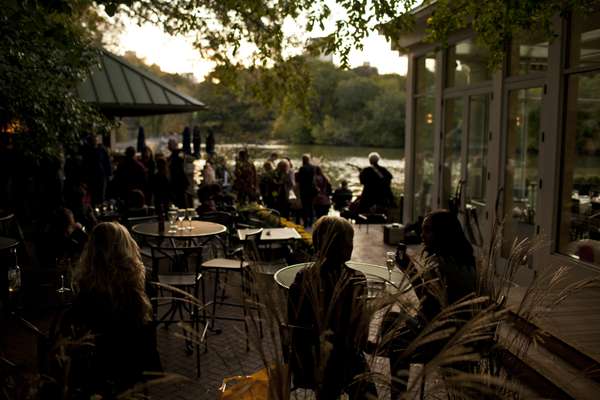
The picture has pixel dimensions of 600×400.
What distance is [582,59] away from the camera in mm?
5879

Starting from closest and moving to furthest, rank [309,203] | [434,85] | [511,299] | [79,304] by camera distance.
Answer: [79,304] < [511,299] < [434,85] < [309,203]

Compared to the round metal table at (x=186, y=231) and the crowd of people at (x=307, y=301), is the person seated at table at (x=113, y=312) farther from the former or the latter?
the round metal table at (x=186, y=231)

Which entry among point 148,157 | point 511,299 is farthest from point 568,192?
point 148,157

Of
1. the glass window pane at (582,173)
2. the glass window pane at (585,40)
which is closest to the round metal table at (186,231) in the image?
the glass window pane at (582,173)

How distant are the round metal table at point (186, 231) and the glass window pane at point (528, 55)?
398 centimetres

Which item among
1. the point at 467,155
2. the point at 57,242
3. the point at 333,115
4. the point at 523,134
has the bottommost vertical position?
the point at 57,242

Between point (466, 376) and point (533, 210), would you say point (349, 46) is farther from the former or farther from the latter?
point (466, 376)

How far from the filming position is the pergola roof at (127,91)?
10.6 m

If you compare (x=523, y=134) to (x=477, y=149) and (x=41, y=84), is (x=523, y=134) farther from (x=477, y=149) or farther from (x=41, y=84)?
(x=41, y=84)

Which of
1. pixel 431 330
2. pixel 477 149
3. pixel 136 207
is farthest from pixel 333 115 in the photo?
pixel 431 330

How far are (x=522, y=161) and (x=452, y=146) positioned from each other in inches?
87.8

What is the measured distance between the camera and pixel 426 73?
10406mm

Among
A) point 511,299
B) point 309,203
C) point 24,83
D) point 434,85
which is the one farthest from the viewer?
point 309,203

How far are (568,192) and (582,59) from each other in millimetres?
1340
